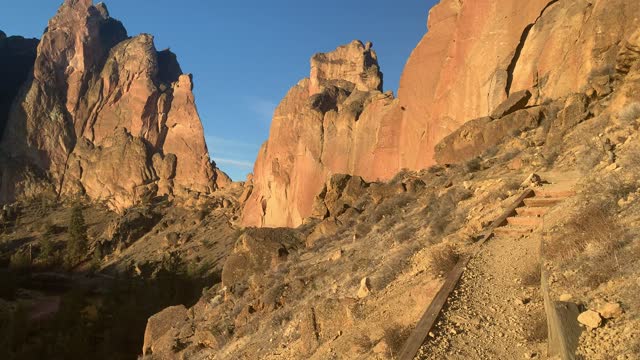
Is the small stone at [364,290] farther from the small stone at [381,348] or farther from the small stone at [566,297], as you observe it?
the small stone at [566,297]

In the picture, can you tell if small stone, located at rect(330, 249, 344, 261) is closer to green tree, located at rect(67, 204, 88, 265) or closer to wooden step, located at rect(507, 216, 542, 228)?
wooden step, located at rect(507, 216, 542, 228)

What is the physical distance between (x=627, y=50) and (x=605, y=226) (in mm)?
10504

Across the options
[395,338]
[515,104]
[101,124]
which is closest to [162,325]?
[395,338]

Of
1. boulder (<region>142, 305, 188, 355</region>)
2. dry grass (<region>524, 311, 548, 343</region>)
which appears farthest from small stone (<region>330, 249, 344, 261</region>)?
dry grass (<region>524, 311, 548, 343</region>)

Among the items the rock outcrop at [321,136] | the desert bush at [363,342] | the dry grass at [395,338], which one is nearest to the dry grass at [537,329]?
the dry grass at [395,338]

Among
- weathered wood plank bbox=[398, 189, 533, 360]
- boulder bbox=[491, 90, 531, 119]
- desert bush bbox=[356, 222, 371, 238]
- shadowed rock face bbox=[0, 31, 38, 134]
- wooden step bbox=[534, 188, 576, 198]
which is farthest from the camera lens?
shadowed rock face bbox=[0, 31, 38, 134]

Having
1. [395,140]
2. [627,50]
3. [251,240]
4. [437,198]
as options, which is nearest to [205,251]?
[395,140]

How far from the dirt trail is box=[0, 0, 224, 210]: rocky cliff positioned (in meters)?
82.7

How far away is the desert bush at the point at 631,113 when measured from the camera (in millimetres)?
11410

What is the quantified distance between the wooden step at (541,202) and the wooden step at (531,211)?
156 mm

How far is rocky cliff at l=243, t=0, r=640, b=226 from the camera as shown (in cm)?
1888

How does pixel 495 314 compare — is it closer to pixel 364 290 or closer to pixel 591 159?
pixel 364 290

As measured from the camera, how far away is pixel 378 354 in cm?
673

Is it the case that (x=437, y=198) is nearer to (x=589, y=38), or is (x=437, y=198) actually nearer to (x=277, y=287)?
(x=277, y=287)
